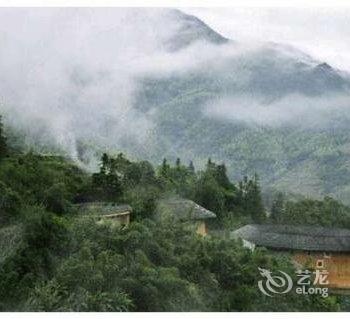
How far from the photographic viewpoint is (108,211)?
35.8 ft

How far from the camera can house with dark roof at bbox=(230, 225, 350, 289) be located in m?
10.8

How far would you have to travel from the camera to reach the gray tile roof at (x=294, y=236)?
1086cm

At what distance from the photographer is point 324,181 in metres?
11.1

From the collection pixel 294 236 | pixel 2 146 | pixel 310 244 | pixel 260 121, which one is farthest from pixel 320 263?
pixel 2 146

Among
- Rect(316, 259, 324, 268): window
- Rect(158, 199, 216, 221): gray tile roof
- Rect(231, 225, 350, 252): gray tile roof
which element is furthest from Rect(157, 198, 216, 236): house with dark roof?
Rect(316, 259, 324, 268): window

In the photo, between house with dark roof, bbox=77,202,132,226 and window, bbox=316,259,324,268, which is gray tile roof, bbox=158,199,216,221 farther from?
window, bbox=316,259,324,268

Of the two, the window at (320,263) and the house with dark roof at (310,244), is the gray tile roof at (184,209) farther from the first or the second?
the window at (320,263)

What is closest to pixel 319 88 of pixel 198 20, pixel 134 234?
pixel 198 20

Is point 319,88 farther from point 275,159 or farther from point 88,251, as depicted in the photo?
point 88,251

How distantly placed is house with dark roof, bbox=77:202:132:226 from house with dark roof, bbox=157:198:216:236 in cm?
36

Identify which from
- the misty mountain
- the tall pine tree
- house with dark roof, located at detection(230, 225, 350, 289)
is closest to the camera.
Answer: house with dark roof, located at detection(230, 225, 350, 289)

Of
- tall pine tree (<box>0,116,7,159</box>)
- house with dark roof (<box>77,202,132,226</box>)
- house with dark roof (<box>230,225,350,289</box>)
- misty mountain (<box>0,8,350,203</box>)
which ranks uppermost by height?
misty mountain (<box>0,8,350,203</box>)

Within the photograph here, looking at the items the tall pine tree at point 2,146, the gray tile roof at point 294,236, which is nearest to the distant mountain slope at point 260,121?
the gray tile roof at point 294,236

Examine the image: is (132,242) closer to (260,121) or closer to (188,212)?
(188,212)
